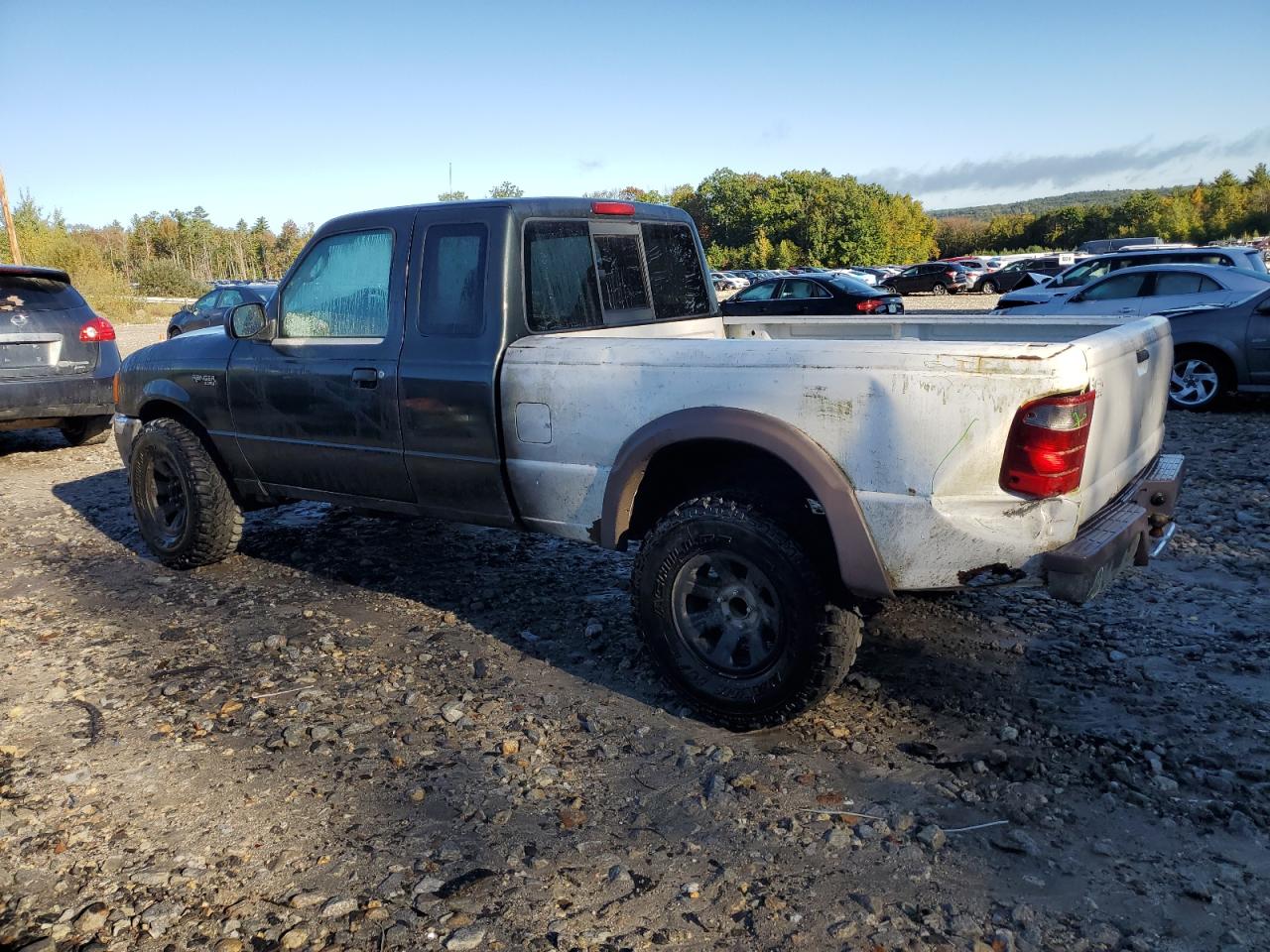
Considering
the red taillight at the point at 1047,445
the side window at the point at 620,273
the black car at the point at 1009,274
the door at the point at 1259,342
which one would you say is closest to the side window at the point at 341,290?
the side window at the point at 620,273

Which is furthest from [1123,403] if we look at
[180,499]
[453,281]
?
[180,499]

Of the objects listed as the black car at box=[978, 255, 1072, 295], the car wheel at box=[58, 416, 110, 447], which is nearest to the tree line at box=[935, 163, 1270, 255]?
the black car at box=[978, 255, 1072, 295]

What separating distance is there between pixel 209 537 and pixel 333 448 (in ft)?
4.27

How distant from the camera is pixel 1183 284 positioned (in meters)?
11.3

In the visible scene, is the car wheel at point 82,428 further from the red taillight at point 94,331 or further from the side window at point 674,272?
the side window at point 674,272

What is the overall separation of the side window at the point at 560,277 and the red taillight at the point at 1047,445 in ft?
6.93

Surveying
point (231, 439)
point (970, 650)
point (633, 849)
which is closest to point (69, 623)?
point (231, 439)

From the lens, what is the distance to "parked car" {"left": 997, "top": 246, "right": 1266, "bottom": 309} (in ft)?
47.0

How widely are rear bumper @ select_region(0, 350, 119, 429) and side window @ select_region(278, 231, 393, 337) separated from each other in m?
4.91

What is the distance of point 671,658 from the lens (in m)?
3.77

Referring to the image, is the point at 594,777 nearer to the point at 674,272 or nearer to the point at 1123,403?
the point at 1123,403

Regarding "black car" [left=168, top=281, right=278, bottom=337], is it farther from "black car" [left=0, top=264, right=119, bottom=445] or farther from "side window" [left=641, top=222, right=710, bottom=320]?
"side window" [left=641, top=222, right=710, bottom=320]

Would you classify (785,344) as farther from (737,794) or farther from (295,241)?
(295,241)

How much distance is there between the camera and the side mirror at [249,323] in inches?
200
